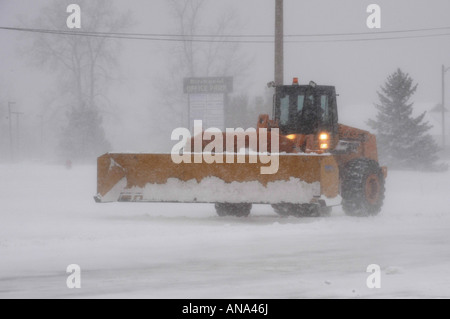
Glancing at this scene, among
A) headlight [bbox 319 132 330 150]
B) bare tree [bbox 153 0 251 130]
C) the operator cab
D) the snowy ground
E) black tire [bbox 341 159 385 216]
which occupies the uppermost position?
bare tree [bbox 153 0 251 130]

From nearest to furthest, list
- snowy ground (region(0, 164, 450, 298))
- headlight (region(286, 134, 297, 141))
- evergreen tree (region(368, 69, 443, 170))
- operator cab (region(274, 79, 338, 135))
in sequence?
snowy ground (region(0, 164, 450, 298))
headlight (region(286, 134, 297, 141))
operator cab (region(274, 79, 338, 135))
evergreen tree (region(368, 69, 443, 170))

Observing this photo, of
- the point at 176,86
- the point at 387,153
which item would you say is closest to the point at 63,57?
the point at 176,86

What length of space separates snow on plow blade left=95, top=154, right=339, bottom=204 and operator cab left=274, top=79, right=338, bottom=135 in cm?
156

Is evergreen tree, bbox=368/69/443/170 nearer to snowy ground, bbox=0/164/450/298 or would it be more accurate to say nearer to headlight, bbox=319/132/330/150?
snowy ground, bbox=0/164/450/298

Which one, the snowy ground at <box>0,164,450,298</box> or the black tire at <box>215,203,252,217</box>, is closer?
the snowy ground at <box>0,164,450,298</box>

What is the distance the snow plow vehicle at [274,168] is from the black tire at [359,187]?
2 cm

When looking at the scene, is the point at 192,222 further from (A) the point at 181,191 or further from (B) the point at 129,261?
(B) the point at 129,261

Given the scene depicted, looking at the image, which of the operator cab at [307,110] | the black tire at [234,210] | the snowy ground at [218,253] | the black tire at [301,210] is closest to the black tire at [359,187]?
the snowy ground at [218,253]

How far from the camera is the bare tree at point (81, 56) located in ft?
189

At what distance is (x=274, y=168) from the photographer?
46.2 ft


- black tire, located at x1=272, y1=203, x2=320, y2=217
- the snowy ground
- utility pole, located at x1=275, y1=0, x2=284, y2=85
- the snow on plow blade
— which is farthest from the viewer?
utility pole, located at x1=275, y1=0, x2=284, y2=85

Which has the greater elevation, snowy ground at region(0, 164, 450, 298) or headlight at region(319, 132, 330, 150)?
headlight at region(319, 132, 330, 150)

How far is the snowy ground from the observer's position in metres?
7.88

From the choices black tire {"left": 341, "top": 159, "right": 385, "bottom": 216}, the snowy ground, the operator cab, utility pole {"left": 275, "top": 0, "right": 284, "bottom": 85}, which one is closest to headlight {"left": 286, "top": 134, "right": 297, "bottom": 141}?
the operator cab
